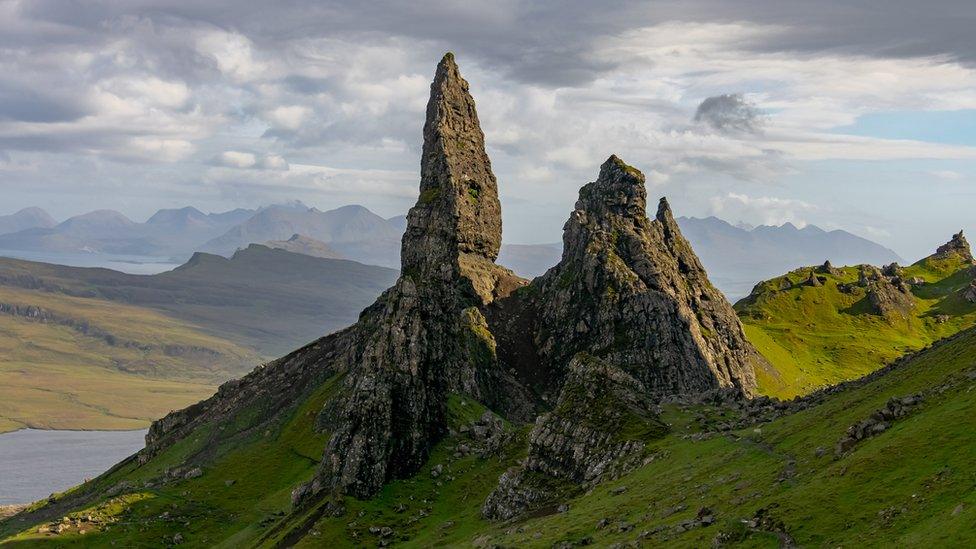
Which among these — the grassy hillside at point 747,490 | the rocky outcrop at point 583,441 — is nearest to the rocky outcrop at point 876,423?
the grassy hillside at point 747,490

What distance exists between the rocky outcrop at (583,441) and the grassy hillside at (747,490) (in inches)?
150

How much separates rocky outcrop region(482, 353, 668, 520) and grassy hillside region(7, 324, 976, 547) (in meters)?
3.80

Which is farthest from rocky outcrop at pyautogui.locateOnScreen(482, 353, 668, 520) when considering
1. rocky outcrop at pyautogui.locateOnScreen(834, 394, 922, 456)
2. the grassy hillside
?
rocky outcrop at pyautogui.locateOnScreen(834, 394, 922, 456)

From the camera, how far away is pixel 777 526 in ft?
223

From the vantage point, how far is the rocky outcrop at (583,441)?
117625 millimetres

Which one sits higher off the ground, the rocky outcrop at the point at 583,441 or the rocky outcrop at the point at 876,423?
the rocky outcrop at the point at 876,423

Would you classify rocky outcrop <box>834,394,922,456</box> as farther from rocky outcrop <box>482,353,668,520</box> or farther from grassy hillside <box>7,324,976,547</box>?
rocky outcrop <box>482,353,668,520</box>

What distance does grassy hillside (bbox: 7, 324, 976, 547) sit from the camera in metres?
63.2

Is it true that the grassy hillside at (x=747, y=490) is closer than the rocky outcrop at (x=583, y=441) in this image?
Yes

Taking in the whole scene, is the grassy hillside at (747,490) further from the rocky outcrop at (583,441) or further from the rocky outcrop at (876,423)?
the rocky outcrop at (583,441)

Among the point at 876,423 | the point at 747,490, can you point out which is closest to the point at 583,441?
the point at 747,490

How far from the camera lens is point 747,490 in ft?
268

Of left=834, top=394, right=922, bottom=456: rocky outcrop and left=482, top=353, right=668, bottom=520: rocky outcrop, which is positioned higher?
left=834, top=394, right=922, bottom=456: rocky outcrop

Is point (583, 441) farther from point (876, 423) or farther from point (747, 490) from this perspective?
point (876, 423)
